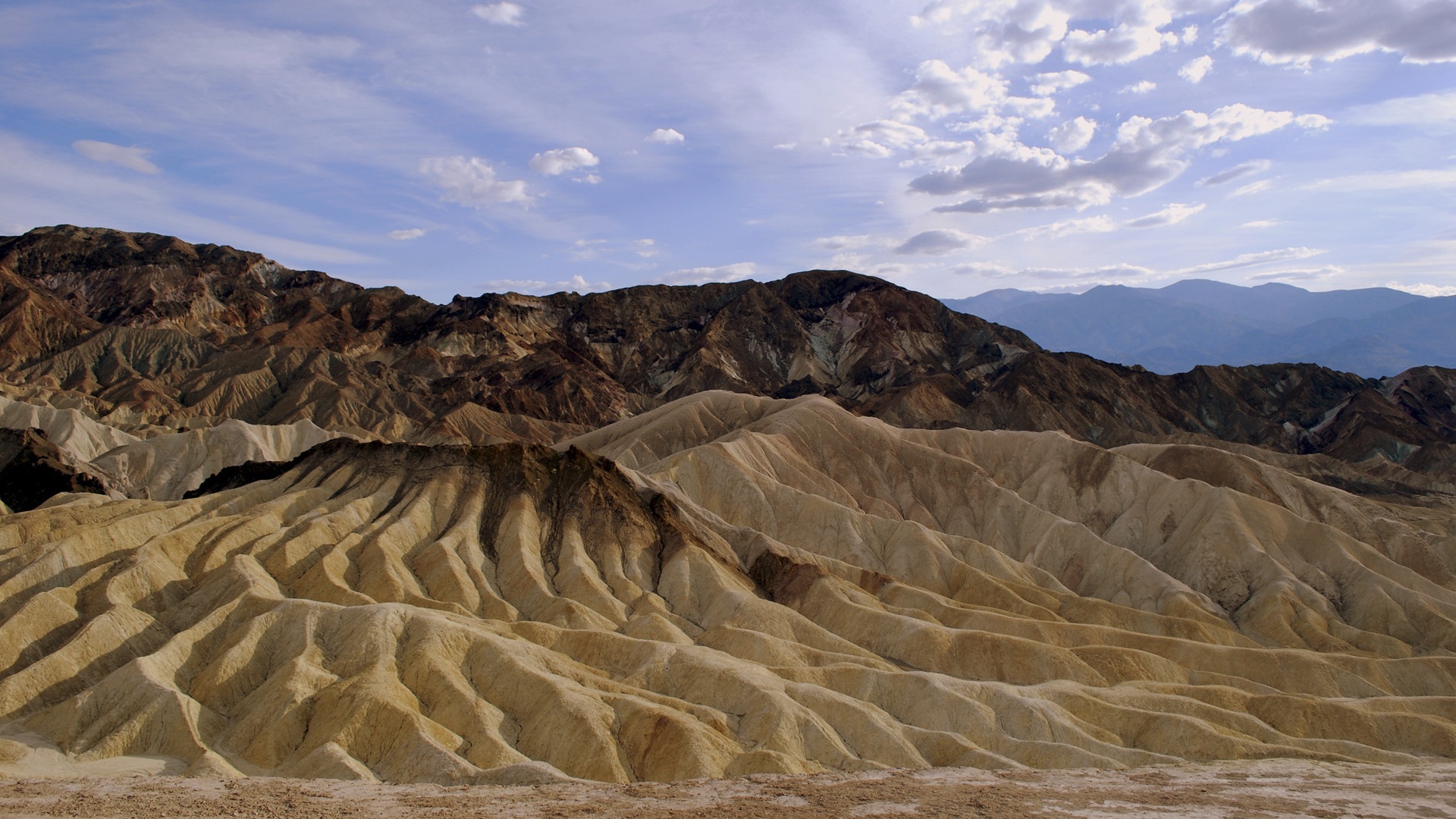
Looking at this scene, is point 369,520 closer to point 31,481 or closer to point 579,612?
point 579,612

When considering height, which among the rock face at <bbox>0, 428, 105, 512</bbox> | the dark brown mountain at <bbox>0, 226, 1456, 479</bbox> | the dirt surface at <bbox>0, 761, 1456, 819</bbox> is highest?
the dark brown mountain at <bbox>0, 226, 1456, 479</bbox>

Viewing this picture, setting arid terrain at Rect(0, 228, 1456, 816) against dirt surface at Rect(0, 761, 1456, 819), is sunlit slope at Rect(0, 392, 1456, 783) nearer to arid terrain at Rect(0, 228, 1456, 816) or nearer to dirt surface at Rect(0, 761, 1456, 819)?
arid terrain at Rect(0, 228, 1456, 816)

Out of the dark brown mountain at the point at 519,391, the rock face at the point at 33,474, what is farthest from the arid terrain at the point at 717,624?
the dark brown mountain at the point at 519,391

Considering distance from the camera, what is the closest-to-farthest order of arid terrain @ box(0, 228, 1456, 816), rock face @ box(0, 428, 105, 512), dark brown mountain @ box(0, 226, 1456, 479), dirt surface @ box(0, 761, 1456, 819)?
dirt surface @ box(0, 761, 1456, 819), arid terrain @ box(0, 228, 1456, 816), rock face @ box(0, 428, 105, 512), dark brown mountain @ box(0, 226, 1456, 479)

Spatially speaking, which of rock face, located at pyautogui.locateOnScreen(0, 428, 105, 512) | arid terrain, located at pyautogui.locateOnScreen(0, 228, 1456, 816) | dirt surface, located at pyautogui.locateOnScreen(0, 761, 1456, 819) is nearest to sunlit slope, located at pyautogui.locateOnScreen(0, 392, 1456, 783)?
arid terrain, located at pyautogui.locateOnScreen(0, 228, 1456, 816)

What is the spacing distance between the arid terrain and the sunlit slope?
231mm

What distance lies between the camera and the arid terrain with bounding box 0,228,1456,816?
3750 cm

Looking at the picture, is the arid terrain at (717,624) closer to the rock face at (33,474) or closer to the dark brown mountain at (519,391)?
the rock face at (33,474)

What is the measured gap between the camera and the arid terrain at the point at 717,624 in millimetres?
37500

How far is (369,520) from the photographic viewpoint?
216ft

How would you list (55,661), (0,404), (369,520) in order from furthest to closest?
(0,404)
(369,520)
(55,661)

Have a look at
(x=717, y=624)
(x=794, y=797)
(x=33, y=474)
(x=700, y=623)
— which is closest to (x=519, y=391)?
(x=33, y=474)

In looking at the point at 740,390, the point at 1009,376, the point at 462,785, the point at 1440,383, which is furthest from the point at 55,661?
the point at 1440,383

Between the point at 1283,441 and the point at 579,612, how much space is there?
157600 mm
